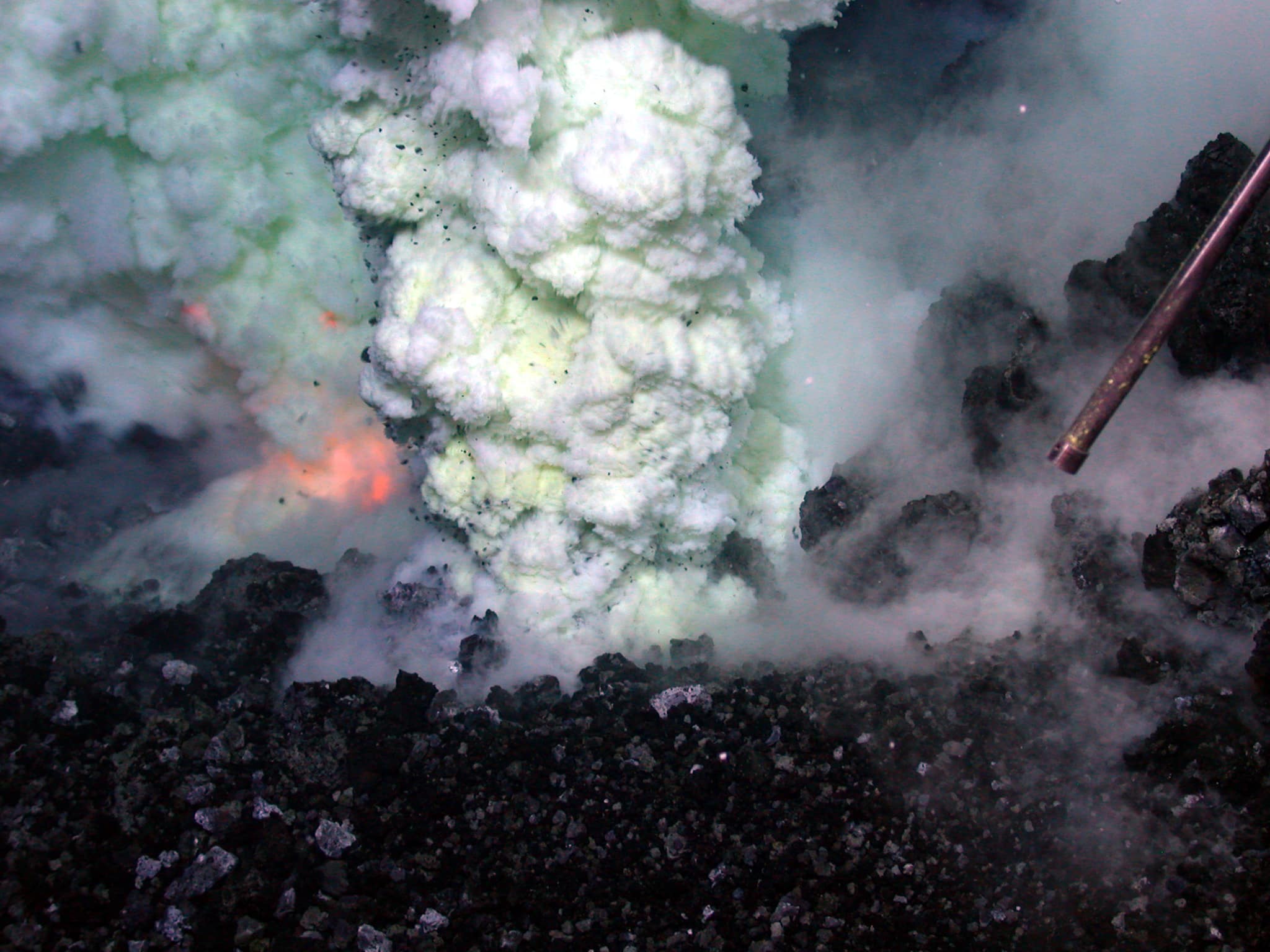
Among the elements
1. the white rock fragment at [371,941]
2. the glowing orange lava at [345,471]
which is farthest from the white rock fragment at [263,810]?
the glowing orange lava at [345,471]

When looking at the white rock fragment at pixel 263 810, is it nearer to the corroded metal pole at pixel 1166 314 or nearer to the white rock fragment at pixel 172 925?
the white rock fragment at pixel 172 925

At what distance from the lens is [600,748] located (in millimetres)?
5898

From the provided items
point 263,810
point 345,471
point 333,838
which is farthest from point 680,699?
point 345,471

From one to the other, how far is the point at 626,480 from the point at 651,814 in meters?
2.52

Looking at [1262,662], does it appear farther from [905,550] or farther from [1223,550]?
[905,550]

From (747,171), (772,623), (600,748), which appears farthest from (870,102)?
(600,748)

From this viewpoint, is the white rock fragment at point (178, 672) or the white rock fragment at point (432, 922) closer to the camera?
the white rock fragment at point (432, 922)

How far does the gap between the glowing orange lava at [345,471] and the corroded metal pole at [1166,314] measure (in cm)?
650

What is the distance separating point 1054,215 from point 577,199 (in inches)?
154

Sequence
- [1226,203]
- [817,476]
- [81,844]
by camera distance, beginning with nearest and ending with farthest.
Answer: [1226,203] → [81,844] → [817,476]

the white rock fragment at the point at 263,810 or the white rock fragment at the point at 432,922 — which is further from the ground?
the white rock fragment at the point at 263,810

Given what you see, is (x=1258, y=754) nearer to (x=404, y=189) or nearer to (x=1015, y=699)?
(x=1015, y=699)

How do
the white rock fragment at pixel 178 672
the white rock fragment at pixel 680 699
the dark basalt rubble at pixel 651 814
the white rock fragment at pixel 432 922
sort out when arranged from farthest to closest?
1. the white rock fragment at pixel 178 672
2. the white rock fragment at pixel 680 699
3. the white rock fragment at pixel 432 922
4. the dark basalt rubble at pixel 651 814

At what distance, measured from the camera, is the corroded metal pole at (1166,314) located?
4051 millimetres
